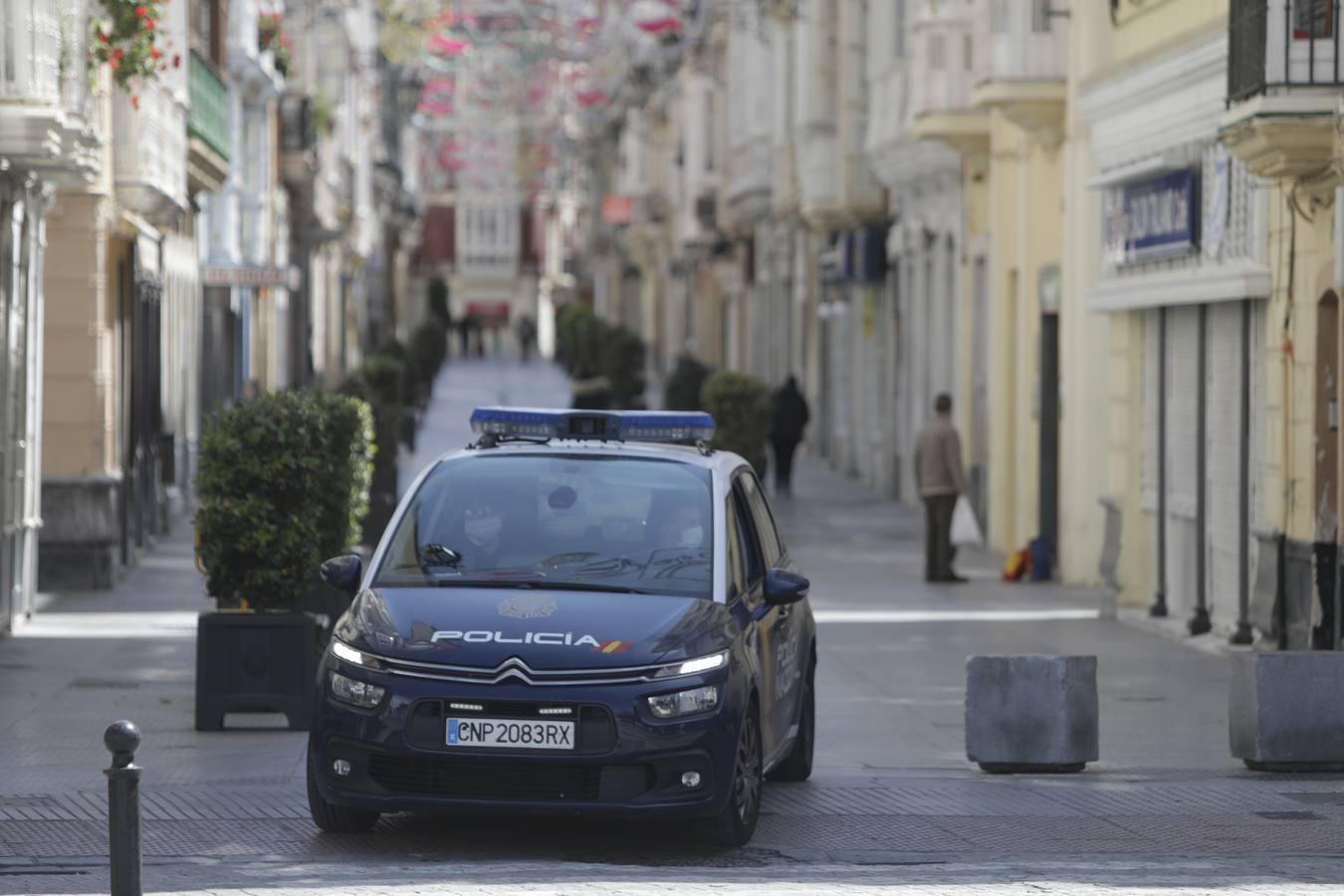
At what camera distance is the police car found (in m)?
10.1

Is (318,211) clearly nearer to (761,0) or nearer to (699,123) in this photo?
(699,123)

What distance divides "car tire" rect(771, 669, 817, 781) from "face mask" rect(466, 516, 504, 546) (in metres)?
1.92

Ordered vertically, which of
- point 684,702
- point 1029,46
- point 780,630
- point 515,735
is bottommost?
point 515,735

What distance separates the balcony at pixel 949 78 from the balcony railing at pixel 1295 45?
13.0 meters

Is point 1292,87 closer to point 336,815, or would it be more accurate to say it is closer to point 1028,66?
point 336,815

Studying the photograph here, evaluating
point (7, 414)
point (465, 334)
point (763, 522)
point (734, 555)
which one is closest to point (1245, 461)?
point (763, 522)

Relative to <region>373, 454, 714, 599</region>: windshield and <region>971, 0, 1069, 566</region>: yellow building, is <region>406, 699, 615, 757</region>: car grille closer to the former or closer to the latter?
<region>373, 454, 714, 599</region>: windshield

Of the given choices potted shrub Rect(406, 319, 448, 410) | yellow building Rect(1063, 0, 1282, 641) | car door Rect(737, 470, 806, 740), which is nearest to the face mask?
car door Rect(737, 470, 806, 740)

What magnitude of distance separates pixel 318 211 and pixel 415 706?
50.6m

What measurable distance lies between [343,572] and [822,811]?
221 centimetres

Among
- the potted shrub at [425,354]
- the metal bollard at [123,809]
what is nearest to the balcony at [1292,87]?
the metal bollard at [123,809]

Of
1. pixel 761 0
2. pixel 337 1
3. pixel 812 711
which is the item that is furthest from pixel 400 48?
pixel 812 711

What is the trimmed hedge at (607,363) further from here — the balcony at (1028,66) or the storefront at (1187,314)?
the storefront at (1187,314)

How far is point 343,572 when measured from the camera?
447 inches
